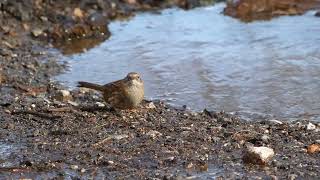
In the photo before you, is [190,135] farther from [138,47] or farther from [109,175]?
[138,47]

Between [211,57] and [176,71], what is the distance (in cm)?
78

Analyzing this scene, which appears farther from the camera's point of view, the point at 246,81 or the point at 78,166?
the point at 246,81

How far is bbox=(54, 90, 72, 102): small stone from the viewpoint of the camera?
25.7 feet

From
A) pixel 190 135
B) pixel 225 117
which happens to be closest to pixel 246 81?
pixel 225 117

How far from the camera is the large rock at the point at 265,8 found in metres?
13.3

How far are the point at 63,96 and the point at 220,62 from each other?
2445 millimetres

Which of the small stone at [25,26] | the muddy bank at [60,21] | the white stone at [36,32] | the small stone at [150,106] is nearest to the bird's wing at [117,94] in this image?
the small stone at [150,106]

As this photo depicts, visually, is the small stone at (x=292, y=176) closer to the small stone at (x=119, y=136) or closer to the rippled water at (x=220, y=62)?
the small stone at (x=119, y=136)

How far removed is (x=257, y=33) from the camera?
37.4ft

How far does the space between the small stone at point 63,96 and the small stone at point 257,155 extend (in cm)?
285

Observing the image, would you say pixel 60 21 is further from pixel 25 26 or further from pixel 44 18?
pixel 25 26

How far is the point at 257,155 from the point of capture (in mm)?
5367

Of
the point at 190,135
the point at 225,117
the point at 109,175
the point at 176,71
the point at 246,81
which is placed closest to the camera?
the point at 109,175

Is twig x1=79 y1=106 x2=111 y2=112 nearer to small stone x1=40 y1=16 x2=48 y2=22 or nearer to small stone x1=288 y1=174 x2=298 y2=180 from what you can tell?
small stone x1=288 y1=174 x2=298 y2=180
